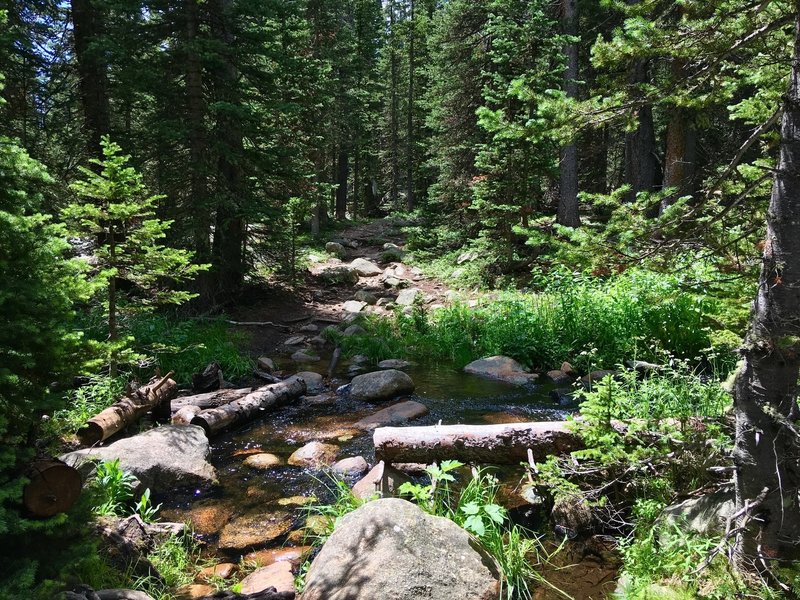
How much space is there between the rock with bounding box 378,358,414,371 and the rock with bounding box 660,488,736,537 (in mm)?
6863

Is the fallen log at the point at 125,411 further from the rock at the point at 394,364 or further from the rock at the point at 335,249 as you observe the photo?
the rock at the point at 335,249

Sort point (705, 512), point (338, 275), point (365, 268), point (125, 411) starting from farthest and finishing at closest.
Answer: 1. point (365, 268)
2. point (338, 275)
3. point (125, 411)
4. point (705, 512)

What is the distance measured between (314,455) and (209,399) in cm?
235

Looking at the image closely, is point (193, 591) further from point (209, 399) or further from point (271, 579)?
point (209, 399)

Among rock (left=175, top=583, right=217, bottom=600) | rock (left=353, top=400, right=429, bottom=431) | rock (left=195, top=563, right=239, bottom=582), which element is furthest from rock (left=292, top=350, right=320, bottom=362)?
rock (left=175, top=583, right=217, bottom=600)

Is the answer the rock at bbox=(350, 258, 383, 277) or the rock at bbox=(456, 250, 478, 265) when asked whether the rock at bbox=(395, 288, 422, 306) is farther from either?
the rock at bbox=(350, 258, 383, 277)

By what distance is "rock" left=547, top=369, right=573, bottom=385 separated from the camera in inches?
347

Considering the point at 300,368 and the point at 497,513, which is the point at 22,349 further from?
the point at 300,368

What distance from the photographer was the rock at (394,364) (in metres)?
10.5

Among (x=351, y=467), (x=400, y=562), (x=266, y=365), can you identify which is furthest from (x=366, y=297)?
(x=400, y=562)

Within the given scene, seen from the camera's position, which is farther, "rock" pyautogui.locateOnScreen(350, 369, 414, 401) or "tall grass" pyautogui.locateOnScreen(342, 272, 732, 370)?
"rock" pyautogui.locateOnScreen(350, 369, 414, 401)

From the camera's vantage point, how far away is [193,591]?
156 inches

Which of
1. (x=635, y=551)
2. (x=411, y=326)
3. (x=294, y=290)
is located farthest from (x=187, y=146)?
(x=635, y=551)

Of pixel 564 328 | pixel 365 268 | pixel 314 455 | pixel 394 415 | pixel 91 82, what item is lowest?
pixel 314 455
